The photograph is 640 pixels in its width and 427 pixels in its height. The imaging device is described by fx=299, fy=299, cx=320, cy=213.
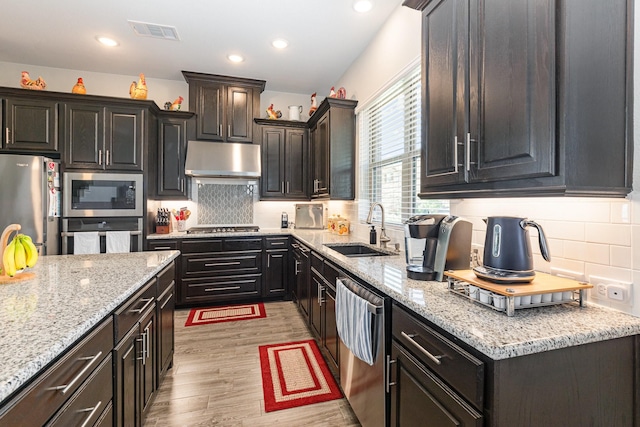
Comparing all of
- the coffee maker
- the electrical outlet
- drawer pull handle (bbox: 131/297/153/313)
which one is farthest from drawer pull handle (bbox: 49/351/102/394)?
the electrical outlet

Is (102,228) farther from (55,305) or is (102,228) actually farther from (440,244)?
(440,244)

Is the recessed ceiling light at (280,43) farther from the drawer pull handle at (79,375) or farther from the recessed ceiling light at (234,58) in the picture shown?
the drawer pull handle at (79,375)

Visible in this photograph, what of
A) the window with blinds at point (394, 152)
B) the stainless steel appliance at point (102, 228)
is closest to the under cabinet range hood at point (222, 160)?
the stainless steel appliance at point (102, 228)

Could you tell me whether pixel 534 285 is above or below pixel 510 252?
below

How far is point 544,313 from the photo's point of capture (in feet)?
3.51

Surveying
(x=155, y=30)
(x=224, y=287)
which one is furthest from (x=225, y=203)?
(x=155, y=30)

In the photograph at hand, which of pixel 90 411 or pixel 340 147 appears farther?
pixel 340 147

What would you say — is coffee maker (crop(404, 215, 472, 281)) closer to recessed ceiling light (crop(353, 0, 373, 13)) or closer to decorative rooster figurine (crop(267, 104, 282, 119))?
recessed ceiling light (crop(353, 0, 373, 13))

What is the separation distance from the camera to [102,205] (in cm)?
341

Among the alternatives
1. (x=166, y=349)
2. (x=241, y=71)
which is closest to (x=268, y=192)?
(x=241, y=71)

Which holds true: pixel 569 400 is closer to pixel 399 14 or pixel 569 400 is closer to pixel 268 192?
pixel 399 14

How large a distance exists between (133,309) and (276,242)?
253 centimetres

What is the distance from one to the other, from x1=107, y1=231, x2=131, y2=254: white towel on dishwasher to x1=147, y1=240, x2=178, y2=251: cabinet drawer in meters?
0.22

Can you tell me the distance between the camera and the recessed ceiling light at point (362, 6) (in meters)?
2.52
